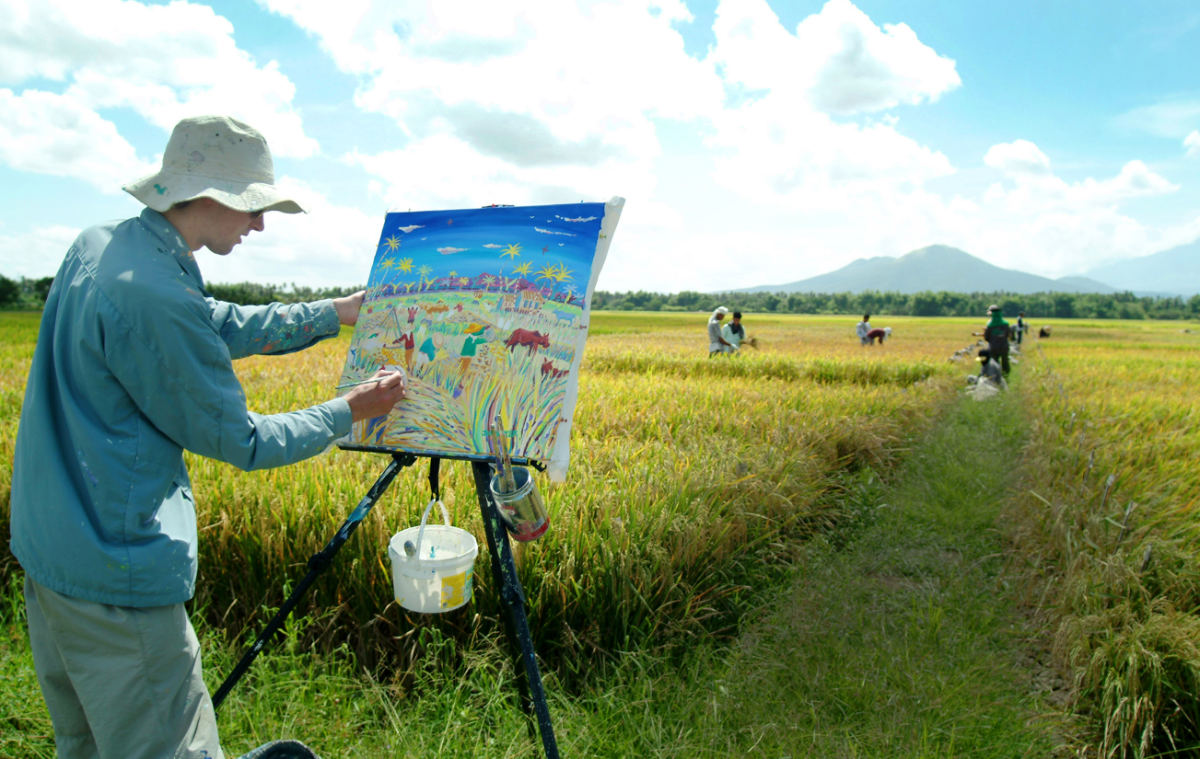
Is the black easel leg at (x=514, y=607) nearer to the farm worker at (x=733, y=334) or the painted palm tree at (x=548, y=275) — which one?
the painted palm tree at (x=548, y=275)

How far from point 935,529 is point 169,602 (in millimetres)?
5263

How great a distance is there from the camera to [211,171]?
5.46 feet

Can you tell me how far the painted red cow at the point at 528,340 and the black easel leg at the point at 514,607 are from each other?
451 millimetres

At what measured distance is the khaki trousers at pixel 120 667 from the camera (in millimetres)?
1554

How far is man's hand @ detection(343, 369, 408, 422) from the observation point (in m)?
2.00

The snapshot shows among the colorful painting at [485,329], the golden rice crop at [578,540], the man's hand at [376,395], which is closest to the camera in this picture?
the man's hand at [376,395]

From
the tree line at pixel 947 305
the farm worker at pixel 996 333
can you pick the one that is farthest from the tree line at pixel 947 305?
the farm worker at pixel 996 333

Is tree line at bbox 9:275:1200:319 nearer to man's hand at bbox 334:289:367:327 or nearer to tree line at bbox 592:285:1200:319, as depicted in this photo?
tree line at bbox 592:285:1200:319

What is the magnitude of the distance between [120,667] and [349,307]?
1.39 metres

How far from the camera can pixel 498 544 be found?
7.46 feet

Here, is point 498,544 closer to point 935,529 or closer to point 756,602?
point 756,602

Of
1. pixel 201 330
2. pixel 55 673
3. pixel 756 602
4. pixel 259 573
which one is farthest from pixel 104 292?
pixel 756 602

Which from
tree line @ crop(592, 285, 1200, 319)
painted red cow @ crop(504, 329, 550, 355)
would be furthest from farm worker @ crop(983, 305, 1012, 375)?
tree line @ crop(592, 285, 1200, 319)

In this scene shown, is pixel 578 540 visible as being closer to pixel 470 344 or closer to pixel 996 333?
pixel 470 344
